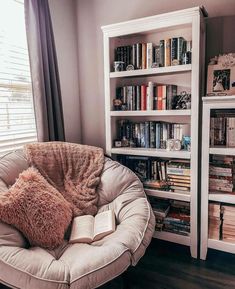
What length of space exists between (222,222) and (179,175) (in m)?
0.46

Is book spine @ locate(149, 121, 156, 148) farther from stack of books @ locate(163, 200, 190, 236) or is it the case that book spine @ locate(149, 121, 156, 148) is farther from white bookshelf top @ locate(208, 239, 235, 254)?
white bookshelf top @ locate(208, 239, 235, 254)

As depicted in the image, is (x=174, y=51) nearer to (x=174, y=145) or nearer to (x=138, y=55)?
(x=138, y=55)

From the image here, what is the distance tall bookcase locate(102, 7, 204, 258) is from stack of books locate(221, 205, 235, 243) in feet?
0.65

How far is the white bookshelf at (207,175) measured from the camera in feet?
5.61

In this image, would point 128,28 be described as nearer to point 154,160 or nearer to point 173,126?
point 173,126

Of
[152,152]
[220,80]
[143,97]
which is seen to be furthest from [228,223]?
[143,97]

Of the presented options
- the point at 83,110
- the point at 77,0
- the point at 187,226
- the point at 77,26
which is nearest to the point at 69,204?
the point at 187,226

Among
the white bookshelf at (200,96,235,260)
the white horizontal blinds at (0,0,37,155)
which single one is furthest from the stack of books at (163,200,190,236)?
the white horizontal blinds at (0,0,37,155)

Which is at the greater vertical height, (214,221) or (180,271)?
(214,221)

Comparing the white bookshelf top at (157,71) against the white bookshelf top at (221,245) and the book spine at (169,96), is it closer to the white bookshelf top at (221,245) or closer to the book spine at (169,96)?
the book spine at (169,96)

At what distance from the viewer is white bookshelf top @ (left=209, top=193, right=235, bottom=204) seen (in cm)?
178

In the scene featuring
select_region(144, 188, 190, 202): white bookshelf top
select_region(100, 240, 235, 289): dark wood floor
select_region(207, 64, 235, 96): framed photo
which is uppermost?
select_region(207, 64, 235, 96): framed photo

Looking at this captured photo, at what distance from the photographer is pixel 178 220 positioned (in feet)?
6.67

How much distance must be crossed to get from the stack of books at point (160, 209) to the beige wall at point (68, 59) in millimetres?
1051
